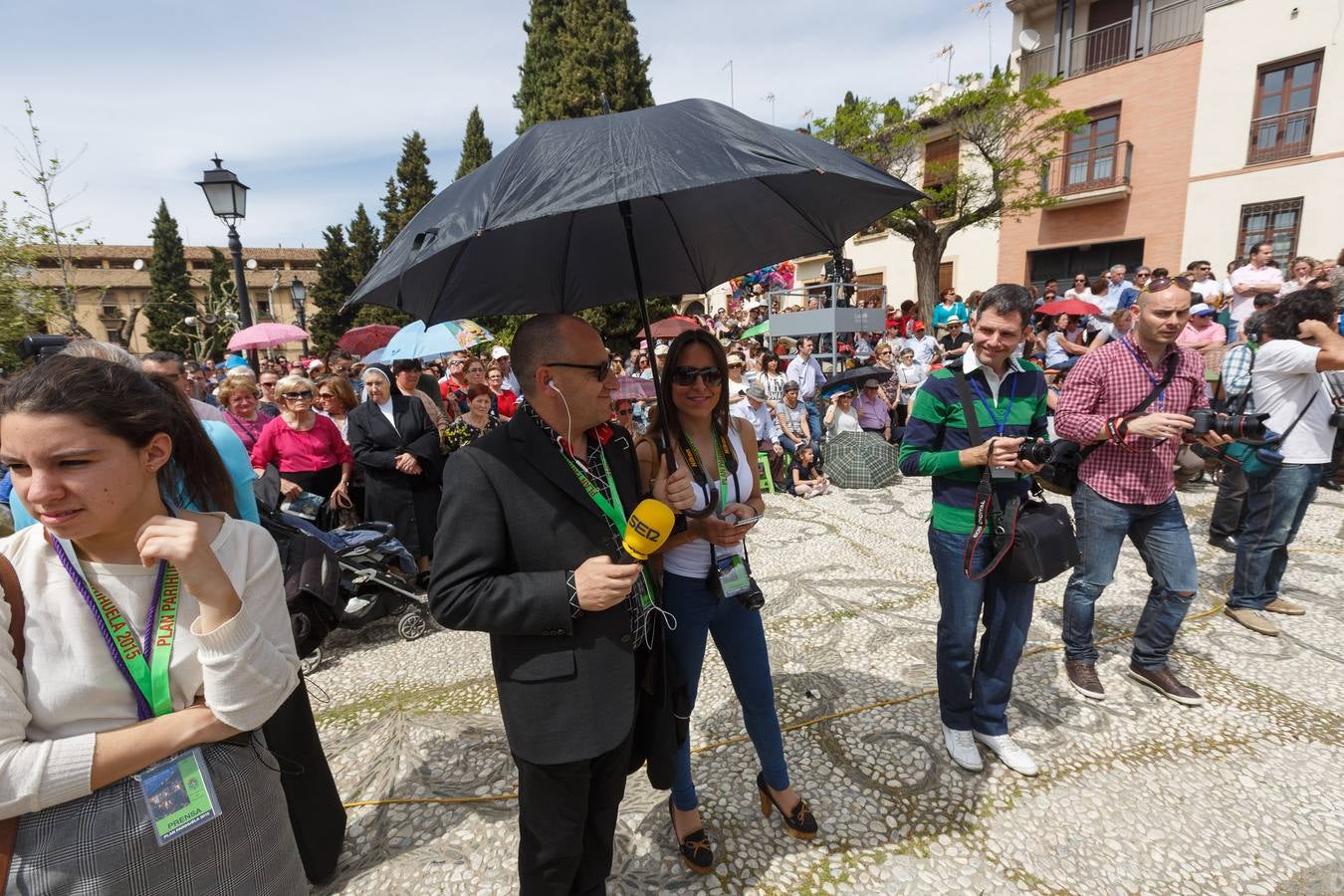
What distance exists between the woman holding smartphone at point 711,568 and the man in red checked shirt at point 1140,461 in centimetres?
186

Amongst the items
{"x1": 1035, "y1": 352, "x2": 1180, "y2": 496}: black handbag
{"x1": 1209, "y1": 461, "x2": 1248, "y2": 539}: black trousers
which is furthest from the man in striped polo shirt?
{"x1": 1209, "y1": 461, "x2": 1248, "y2": 539}: black trousers

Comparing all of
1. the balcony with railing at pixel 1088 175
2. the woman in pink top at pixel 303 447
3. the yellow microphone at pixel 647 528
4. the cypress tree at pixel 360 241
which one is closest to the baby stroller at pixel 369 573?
the woman in pink top at pixel 303 447

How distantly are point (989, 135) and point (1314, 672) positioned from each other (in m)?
18.4

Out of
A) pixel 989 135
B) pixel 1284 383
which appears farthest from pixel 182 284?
pixel 1284 383

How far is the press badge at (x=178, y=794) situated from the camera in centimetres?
117

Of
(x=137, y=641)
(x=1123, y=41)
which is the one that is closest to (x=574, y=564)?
(x=137, y=641)

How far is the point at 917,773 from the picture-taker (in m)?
2.70

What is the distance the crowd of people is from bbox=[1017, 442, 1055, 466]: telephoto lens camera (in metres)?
0.01

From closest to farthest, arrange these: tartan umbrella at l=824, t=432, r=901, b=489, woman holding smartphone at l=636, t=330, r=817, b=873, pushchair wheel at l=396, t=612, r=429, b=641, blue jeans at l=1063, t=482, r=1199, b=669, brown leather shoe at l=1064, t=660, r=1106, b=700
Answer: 1. woman holding smartphone at l=636, t=330, r=817, b=873
2. blue jeans at l=1063, t=482, r=1199, b=669
3. brown leather shoe at l=1064, t=660, r=1106, b=700
4. pushchair wheel at l=396, t=612, r=429, b=641
5. tartan umbrella at l=824, t=432, r=901, b=489

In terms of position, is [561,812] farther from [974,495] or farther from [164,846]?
[974,495]

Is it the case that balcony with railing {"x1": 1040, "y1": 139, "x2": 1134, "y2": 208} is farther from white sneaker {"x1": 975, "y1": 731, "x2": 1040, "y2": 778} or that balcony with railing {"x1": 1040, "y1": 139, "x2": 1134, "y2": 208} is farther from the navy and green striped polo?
white sneaker {"x1": 975, "y1": 731, "x2": 1040, "y2": 778}

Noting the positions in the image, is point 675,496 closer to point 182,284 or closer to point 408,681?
point 408,681

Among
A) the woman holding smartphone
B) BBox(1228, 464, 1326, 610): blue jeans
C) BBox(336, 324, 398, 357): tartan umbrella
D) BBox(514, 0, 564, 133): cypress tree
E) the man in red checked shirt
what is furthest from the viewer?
BBox(514, 0, 564, 133): cypress tree

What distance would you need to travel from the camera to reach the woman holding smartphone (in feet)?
6.99
